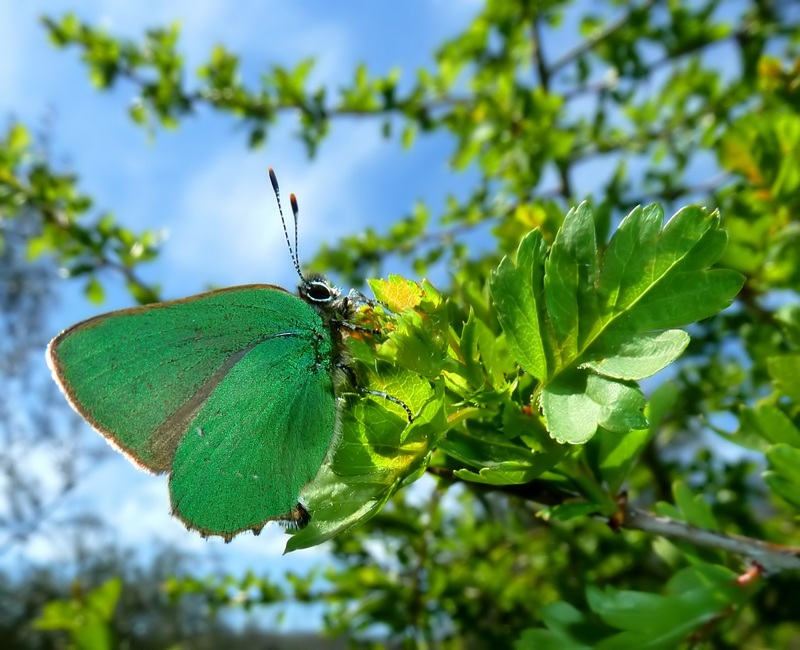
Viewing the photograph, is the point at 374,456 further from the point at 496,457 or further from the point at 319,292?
the point at 319,292

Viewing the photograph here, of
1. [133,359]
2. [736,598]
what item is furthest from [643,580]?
[133,359]

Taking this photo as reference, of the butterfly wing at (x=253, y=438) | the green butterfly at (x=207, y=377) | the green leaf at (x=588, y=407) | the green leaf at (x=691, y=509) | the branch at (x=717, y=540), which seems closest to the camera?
the green leaf at (x=588, y=407)

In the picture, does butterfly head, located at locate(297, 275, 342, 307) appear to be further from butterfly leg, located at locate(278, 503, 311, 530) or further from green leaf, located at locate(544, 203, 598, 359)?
green leaf, located at locate(544, 203, 598, 359)

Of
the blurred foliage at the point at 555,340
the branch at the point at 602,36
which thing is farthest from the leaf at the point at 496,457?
the branch at the point at 602,36

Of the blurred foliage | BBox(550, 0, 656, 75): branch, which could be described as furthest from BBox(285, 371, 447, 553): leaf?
BBox(550, 0, 656, 75): branch

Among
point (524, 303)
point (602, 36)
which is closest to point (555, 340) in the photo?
point (524, 303)

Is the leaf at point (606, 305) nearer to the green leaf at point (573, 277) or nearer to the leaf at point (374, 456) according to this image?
the green leaf at point (573, 277)
